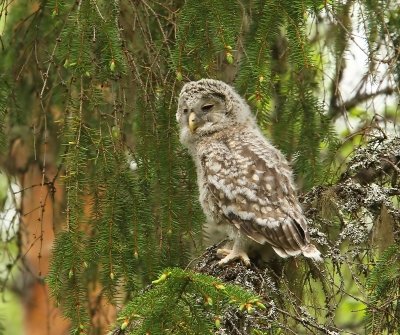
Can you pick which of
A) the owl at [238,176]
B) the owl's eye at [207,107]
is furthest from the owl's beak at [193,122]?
the owl's eye at [207,107]

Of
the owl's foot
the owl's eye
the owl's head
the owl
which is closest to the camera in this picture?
the owl's foot

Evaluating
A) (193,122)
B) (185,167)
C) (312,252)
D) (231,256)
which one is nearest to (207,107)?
(193,122)

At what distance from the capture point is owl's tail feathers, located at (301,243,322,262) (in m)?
3.29

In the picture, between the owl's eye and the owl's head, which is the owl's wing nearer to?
the owl's head

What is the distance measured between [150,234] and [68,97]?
70 centimetres

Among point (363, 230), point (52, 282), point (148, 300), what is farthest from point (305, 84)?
point (148, 300)

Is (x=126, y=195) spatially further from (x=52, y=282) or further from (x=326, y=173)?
(x=326, y=173)

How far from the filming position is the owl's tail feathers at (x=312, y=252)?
3.29m

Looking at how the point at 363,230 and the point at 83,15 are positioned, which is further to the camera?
the point at 83,15

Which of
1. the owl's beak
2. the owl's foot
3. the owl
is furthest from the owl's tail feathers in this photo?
the owl's beak

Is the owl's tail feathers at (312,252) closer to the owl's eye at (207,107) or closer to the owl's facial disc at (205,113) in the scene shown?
the owl's facial disc at (205,113)

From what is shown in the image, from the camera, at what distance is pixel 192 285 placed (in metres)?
2.59

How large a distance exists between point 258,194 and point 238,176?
0.14 meters

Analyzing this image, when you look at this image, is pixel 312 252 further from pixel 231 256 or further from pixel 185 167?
pixel 185 167
